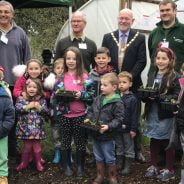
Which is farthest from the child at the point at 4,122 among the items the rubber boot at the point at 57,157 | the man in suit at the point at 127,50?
the man in suit at the point at 127,50

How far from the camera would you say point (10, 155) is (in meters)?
5.86

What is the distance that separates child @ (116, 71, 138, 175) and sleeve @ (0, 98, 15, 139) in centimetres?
137

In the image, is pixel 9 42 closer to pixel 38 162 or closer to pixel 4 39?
pixel 4 39

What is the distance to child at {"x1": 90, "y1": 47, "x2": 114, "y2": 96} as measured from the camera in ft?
17.2

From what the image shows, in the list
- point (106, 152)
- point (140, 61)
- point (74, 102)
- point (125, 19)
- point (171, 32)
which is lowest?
point (106, 152)

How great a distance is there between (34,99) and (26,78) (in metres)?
0.32

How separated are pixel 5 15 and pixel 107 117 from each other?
6.46ft

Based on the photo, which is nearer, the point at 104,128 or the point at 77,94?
the point at 104,128

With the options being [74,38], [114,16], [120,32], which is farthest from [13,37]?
[114,16]

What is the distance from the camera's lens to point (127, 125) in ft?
17.4

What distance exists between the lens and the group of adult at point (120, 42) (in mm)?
5440

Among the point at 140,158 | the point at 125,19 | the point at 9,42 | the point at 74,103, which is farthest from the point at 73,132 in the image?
the point at 125,19

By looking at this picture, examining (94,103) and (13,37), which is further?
(13,37)

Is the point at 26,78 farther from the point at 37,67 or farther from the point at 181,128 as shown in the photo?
the point at 181,128
